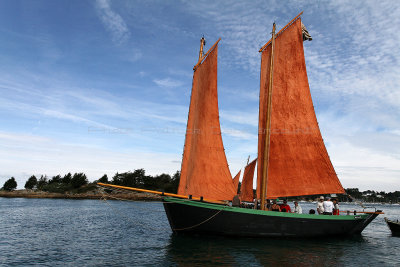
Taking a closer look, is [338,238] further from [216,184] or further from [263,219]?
[216,184]

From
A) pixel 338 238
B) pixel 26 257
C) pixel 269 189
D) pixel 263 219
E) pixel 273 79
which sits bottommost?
pixel 26 257

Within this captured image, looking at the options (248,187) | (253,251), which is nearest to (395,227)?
(248,187)

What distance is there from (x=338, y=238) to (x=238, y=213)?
10619 millimetres

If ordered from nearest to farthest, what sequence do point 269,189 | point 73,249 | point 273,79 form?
point 73,249, point 269,189, point 273,79

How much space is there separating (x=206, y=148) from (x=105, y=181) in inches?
5420

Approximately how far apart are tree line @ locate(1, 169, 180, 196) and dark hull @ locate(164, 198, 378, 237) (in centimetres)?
11549

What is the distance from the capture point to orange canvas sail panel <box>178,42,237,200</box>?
20.9 metres

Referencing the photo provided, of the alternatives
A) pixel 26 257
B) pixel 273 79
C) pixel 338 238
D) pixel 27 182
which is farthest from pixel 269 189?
pixel 27 182

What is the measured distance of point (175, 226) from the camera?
20.5 m

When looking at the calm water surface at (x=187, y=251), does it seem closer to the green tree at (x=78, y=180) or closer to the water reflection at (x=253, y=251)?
the water reflection at (x=253, y=251)

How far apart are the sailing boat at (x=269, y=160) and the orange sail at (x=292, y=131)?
82mm

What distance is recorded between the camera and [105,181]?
146500 millimetres

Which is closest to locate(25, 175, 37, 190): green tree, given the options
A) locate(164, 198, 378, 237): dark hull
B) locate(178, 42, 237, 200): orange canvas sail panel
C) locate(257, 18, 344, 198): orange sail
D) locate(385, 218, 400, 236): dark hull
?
locate(178, 42, 237, 200): orange canvas sail panel

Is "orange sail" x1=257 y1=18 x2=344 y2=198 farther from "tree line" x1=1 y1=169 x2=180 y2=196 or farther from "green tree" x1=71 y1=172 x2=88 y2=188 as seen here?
"green tree" x1=71 y1=172 x2=88 y2=188
